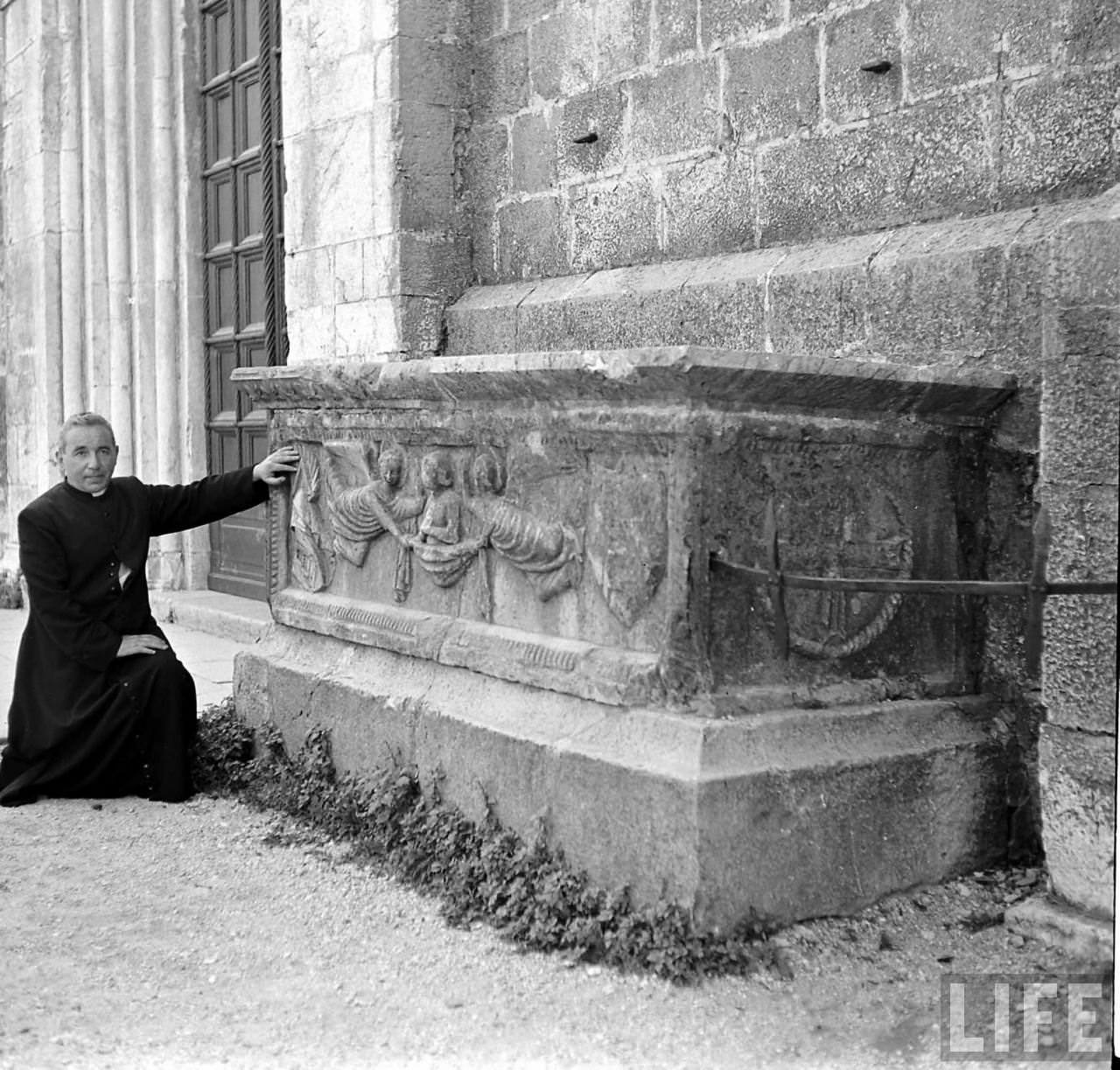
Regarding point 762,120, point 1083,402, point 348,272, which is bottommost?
point 1083,402

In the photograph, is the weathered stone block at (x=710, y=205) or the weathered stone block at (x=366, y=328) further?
the weathered stone block at (x=366, y=328)

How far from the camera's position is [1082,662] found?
305 cm

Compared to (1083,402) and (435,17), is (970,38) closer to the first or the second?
(1083,402)

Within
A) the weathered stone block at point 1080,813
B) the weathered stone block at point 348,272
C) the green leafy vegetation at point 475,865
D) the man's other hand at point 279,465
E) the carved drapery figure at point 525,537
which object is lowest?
the green leafy vegetation at point 475,865

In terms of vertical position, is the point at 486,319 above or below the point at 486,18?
below

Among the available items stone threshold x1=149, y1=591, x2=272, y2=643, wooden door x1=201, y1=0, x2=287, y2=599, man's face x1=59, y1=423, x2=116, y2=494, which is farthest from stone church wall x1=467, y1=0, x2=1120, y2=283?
stone threshold x1=149, y1=591, x2=272, y2=643

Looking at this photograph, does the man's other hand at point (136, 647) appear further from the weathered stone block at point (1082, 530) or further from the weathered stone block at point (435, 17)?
the weathered stone block at point (1082, 530)

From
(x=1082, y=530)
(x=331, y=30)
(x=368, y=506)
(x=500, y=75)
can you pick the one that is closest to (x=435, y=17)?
(x=500, y=75)

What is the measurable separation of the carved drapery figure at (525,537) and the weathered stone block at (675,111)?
1.61 metres

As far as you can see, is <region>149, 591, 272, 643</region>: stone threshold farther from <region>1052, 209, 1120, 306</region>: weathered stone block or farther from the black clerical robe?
<region>1052, 209, 1120, 306</region>: weathered stone block

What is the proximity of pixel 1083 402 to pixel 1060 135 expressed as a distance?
90 centimetres

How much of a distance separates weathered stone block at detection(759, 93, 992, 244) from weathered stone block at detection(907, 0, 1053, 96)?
0.26 feet

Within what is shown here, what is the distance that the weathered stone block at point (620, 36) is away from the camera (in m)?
4.82

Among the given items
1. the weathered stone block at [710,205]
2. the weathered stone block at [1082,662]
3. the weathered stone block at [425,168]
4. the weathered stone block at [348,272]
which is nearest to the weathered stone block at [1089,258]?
the weathered stone block at [1082,662]
